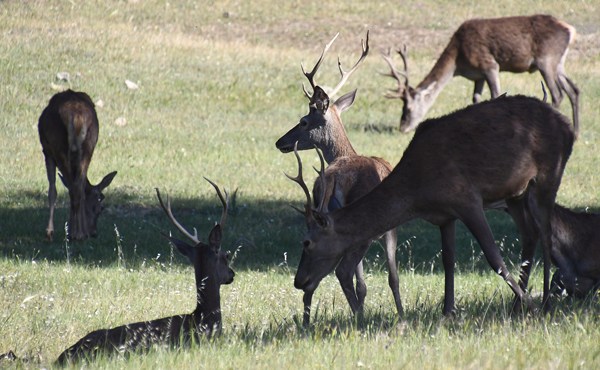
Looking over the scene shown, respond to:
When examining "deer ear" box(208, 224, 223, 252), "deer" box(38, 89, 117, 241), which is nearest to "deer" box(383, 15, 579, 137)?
"deer" box(38, 89, 117, 241)

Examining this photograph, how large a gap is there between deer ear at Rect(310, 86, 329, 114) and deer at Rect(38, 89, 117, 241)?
363cm

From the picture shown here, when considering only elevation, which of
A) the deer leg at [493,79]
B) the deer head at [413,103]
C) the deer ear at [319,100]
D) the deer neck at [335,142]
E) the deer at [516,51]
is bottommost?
the deer neck at [335,142]

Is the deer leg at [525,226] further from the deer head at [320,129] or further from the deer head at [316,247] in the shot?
the deer head at [320,129]

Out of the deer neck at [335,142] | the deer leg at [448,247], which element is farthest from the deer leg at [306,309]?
the deer neck at [335,142]

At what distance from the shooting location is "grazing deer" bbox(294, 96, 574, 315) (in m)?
7.43

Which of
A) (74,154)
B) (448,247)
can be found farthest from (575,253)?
(74,154)

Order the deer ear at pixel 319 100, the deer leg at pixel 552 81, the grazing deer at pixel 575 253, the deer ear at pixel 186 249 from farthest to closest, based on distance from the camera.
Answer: the deer leg at pixel 552 81 < the deer ear at pixel 319 100 < the grazing deer at pixel 575 253 < the deer ear at pixel 186 249

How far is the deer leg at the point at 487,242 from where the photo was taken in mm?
7323

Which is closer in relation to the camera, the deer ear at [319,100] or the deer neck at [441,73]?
the deer ear at [319,100]

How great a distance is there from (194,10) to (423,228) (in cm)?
2108

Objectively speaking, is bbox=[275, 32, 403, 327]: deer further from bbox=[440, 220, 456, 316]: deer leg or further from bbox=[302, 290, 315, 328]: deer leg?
bbox=[440, 220, 456, 316]: deer leg

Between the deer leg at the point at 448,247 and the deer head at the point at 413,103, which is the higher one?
the deer head at the point at 413,103

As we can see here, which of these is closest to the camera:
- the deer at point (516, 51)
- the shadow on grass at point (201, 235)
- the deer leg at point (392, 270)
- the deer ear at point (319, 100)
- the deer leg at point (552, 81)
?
the deer leg at point (392, 270)

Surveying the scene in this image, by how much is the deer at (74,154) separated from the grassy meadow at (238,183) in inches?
13.0
